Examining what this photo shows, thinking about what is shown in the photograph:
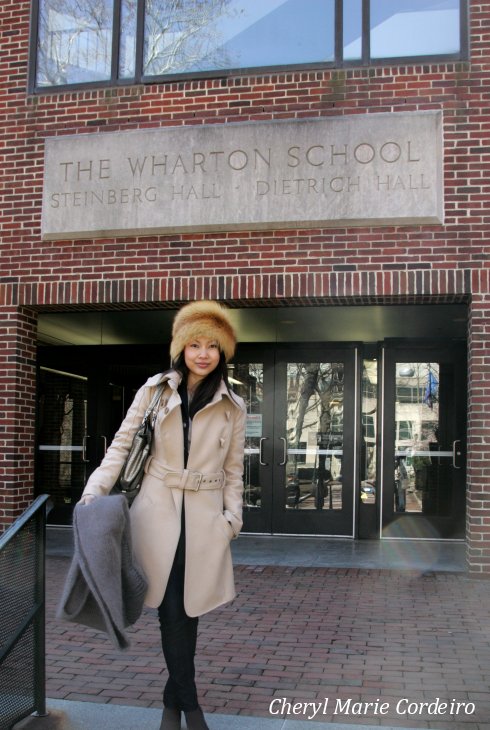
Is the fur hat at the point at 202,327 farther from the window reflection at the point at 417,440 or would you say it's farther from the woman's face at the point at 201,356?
the window reflection at the point at 417,440

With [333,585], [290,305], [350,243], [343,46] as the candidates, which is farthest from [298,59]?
[333,585]

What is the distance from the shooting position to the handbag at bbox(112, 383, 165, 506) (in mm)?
3562

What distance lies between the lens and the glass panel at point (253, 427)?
1014cm

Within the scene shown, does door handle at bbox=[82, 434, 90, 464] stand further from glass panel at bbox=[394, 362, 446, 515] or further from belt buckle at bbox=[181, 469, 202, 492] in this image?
belt buckle at bbox=[181, 469, 202, 492]

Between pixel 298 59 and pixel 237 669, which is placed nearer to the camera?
→ pixel 237 669

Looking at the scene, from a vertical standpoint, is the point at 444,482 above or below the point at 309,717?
above

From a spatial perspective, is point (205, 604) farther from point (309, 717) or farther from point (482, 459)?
point (482, 459)

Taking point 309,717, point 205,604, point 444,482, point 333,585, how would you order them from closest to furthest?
point 205,604 < point 309,717 < point 333,585 < point 444,482

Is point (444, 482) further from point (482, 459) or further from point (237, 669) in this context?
point (237, 669)

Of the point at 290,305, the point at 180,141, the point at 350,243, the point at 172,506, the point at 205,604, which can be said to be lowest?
the point at 205,604

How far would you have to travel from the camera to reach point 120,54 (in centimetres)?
843

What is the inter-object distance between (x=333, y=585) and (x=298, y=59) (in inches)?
202

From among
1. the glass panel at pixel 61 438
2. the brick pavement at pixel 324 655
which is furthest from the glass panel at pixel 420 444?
the glass panel at pixel 61 438

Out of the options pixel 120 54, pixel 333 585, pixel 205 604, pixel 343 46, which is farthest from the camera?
pixel 120 54
